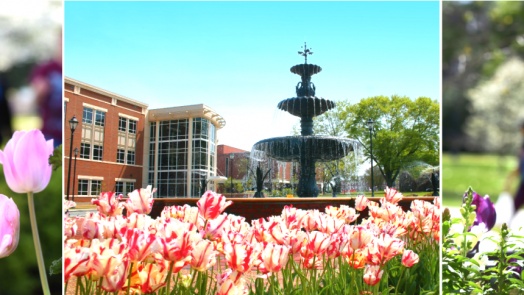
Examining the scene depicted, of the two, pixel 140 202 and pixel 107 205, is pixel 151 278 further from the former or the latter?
pixel 107 205

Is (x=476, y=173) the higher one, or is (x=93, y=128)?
(x=93, y=128)

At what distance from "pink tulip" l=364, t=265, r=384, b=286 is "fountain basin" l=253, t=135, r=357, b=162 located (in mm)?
7987

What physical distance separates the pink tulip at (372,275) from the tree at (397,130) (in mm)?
25268

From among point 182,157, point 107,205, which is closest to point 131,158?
point 182,157

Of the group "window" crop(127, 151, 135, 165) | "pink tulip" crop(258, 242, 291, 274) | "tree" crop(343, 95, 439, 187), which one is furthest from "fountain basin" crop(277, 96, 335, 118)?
"window" crop(127, 151, 135, 165)

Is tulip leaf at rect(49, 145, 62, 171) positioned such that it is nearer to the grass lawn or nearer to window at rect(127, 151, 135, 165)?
the grass lawn

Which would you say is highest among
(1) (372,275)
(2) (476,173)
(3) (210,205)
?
(2) (476,173)

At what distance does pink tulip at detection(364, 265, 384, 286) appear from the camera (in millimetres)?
1216

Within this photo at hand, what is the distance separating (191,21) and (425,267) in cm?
183

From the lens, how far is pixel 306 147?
9359 mm

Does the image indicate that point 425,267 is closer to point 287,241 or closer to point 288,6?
point 287,241

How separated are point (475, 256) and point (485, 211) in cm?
20

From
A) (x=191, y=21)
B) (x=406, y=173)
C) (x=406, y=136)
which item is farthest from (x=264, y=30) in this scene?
(x=406, y=173)

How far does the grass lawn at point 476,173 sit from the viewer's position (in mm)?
1072
